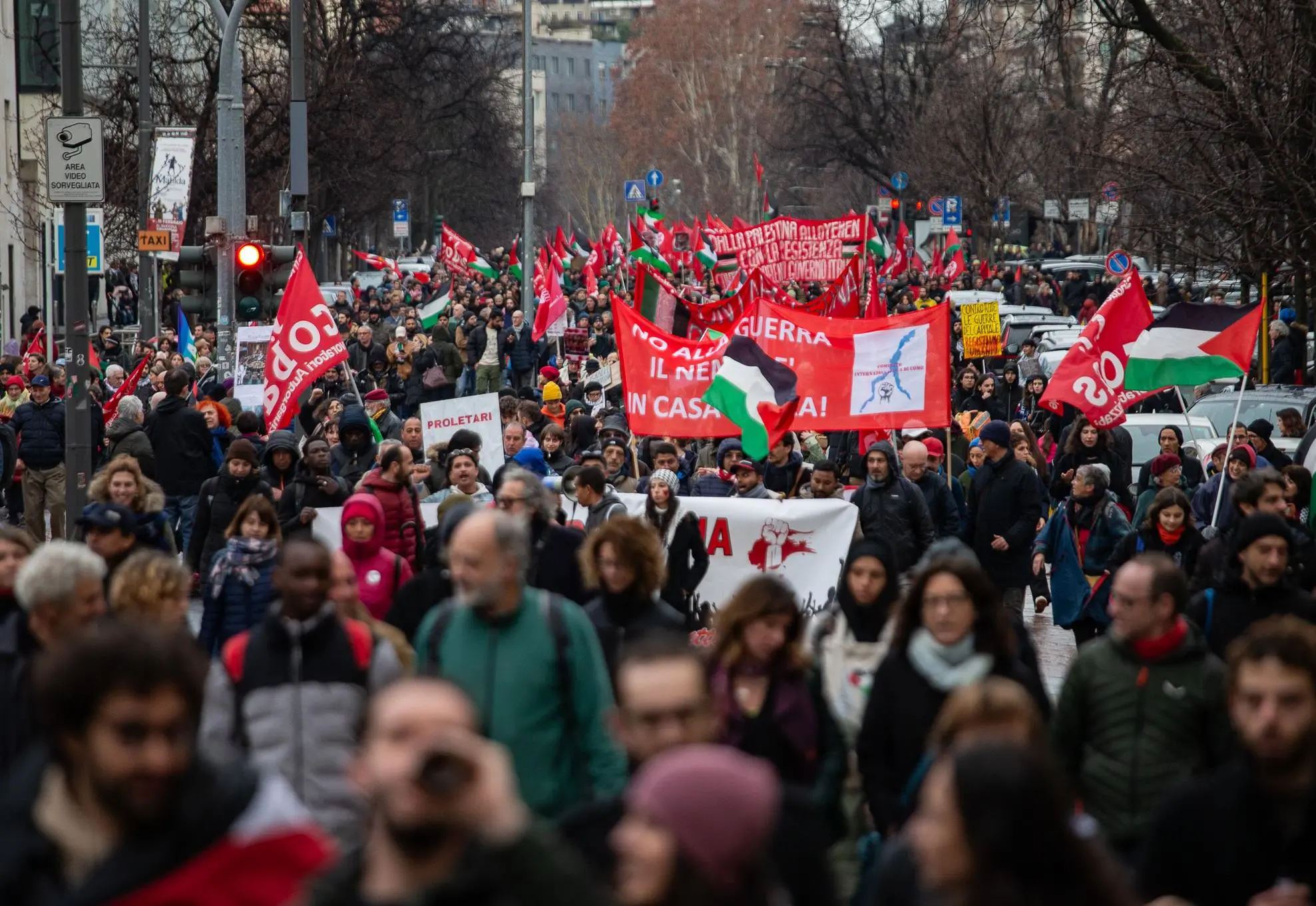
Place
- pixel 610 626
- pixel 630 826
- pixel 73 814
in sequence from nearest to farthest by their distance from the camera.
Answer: pixel 630 826 < pixel 73 814 < pixel 610 626

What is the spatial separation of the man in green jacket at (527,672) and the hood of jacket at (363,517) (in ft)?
9.86

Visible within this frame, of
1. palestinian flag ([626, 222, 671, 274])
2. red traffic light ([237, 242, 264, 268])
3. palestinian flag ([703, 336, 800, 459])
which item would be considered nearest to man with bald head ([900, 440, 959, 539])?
palestinian flag ([703, 336, 800, 459])

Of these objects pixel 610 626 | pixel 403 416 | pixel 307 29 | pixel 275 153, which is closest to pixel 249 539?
pixel 610 626

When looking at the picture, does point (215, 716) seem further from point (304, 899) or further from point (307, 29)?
point (307, 29)

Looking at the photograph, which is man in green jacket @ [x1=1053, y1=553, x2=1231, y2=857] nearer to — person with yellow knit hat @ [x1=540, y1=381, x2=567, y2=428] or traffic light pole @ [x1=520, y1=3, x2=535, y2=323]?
person with yellow knit hat @ [x1=540, y1=381, x2=567, y2=428]

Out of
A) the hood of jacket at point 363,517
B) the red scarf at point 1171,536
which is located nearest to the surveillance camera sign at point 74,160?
the hood of jacket at point 363,517

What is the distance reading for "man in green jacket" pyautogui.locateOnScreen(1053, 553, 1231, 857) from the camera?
229 inches

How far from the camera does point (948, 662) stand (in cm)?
594

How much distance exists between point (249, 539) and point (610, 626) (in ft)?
7.06

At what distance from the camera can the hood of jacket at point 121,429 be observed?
1574 centimetres

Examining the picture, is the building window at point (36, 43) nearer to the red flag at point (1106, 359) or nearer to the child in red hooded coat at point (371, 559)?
the red flag at point (1106, 359)

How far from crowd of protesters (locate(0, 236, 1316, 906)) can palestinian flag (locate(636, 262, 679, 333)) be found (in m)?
9.97

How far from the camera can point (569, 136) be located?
6004 inches

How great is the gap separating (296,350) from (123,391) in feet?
16.6
